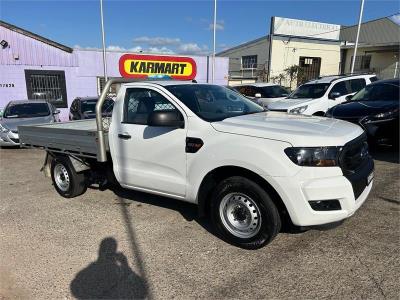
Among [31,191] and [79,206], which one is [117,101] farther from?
[31,191]

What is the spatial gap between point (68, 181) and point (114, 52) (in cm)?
1508

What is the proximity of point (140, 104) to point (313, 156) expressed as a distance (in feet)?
7.96

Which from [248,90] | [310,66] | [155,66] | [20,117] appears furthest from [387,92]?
[310,66]

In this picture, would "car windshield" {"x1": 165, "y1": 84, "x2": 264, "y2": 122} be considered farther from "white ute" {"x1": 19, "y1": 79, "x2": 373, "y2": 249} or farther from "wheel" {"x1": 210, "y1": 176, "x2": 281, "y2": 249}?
"wheel" {"x1": 210, "y1": 176, "x2": 281, "y2": 249}

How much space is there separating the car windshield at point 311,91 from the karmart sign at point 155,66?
8.76 meters

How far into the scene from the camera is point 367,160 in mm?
4094

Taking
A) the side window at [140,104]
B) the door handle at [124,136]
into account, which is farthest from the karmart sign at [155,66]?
the door handle at [124,136]

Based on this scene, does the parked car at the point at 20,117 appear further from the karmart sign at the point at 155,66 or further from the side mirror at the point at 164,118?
the side mirror at the point at 164,118

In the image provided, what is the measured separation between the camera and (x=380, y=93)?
28.8ft

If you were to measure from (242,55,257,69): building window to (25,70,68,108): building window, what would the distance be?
66.2 ft

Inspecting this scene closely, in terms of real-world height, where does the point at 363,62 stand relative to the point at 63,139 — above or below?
above

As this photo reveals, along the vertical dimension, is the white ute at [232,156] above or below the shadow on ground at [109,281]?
above

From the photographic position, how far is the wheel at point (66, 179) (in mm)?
5766

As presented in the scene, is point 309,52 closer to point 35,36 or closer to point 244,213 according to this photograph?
point 35,36
